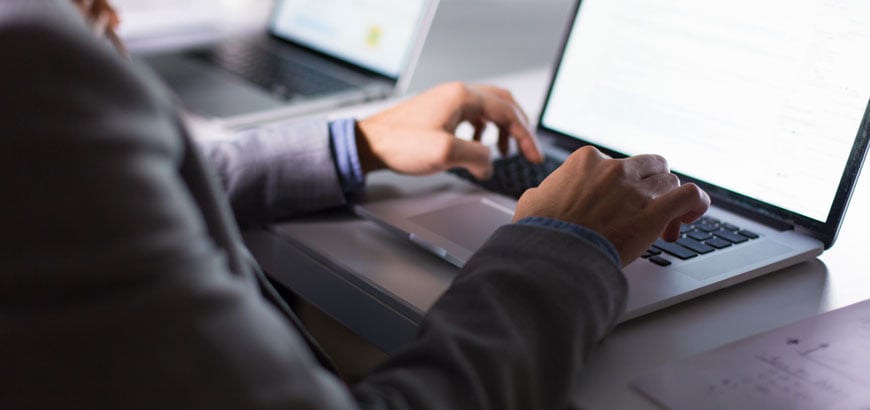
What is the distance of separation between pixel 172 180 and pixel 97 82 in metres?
0.06

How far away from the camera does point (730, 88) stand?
0.92 metres

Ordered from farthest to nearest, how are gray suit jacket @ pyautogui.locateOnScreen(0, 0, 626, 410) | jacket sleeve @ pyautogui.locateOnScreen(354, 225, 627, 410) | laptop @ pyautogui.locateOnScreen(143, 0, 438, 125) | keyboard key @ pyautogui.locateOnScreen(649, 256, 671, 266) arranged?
laptop @ pyautogui.locateOnScreen(143, 0, 438, 125) → keyboard key @ pyautogui.locateOnScreen(649, 256, 671, 266) → jacket sleeve @ pyautogui.locateOnScreen(354, 225, 627, 410) → gray suit jacket @ pyautogui.locateOnScreen(0, 0, 626, 410)

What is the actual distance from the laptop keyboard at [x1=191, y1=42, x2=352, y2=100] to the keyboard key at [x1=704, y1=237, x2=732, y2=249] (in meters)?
0.74

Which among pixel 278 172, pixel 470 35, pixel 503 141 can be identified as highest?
pixel 470 35

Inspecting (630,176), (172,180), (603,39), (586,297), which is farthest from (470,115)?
(172,180)

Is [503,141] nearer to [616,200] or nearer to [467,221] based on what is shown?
[467,221]

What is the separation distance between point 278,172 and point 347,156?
0.26 feet

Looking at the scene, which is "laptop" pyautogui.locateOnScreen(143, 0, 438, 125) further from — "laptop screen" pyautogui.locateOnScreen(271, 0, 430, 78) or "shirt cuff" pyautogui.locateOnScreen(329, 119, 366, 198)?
"shirt cuff" pyautogui.locateOnScreen(329, 119, 366, 198)

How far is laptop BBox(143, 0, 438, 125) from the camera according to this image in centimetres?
Result: 137

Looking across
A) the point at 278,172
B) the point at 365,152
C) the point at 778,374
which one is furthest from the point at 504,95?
the point at 778,374

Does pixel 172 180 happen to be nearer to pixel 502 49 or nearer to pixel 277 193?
pixel 277 193

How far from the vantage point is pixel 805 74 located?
2.82 ft

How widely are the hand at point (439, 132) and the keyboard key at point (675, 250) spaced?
0.22 meters

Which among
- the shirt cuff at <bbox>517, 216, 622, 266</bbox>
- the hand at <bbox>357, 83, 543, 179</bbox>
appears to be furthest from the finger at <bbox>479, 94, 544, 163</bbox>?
the shirt cuff at <bbox>517, 216, 622, 266</bbox>
